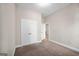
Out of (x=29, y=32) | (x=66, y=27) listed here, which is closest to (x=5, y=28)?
(x=29, y=32)

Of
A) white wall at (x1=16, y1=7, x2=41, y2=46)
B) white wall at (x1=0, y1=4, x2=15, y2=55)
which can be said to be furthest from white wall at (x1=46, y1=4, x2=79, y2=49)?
white wall at (x1=0, y1=4, x2=15, y2=55)

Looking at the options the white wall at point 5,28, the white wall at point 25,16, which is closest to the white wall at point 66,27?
the white wall at point 25,16

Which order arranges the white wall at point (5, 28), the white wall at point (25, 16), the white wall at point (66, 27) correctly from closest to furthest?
the white wall at point (5, 28)
the white wall at point (25, 16)
the white wall at point (66, 27)

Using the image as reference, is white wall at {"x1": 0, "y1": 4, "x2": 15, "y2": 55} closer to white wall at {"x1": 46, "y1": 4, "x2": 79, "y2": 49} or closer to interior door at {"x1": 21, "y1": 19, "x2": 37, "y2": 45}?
interior door at {"x1": 21, "y1": 19, "x2": 37, "y2": 45}

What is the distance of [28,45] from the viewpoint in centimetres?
237

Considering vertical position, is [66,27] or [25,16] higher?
[25,16]

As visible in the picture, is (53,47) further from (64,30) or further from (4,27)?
(4,27)

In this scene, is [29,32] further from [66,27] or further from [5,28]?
[66,27]

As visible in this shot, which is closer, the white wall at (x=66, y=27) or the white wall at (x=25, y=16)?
the white wall at (x=25, y=16)

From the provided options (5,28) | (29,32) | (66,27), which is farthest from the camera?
→ (66,27)

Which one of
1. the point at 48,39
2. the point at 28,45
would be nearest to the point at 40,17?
the point at 48,39

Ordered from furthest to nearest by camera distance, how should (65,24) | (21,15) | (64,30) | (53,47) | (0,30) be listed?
(65,24)
(64,30)
(21,15)
(53,47)
(0,30)

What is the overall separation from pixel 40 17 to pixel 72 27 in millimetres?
1449

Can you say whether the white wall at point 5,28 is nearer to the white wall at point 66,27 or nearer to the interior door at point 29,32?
the interior door at point 29,32
